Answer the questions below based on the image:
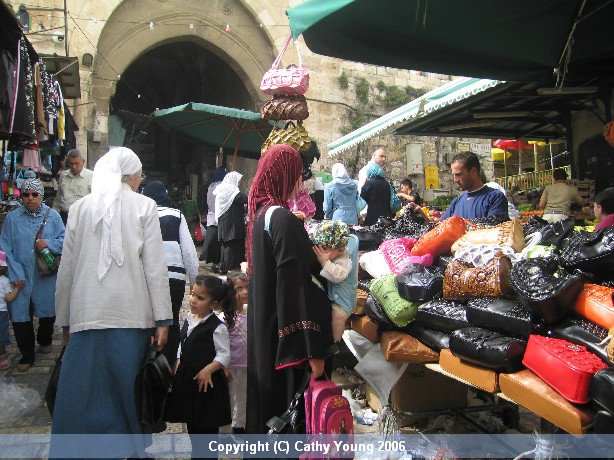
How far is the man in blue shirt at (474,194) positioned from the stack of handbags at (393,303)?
46.7 inches

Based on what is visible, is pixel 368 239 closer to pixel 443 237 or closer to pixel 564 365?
pixel 443 237

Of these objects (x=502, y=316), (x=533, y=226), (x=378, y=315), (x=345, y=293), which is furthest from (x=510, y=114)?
(x=345, y=293)

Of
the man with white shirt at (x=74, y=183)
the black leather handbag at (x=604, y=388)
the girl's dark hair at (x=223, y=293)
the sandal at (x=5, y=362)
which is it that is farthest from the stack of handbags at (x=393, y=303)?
the man with white shirt at (x=74, y=183)

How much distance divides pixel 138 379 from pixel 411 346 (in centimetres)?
154

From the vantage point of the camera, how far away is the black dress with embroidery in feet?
7.29

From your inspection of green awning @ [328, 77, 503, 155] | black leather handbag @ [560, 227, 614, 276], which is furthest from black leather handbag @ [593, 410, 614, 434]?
green awning @ [328, 77, 503, 155]

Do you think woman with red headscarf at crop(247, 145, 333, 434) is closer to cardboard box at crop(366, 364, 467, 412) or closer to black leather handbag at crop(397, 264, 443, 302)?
black leather handbag at crop(397, 264, 443, 302)

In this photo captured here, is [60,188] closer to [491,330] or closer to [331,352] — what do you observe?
[331,352]

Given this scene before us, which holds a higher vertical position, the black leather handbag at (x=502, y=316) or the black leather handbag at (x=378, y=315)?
the black leather handbag at (x=502, y=316)

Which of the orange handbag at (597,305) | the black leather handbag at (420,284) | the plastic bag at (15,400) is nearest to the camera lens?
the orange handbag at (597,305)

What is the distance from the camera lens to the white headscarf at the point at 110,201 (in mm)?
2531

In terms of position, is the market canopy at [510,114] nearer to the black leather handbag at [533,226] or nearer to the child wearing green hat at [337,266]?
the black leather handbag at [533,226]

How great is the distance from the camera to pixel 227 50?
12.5 meters

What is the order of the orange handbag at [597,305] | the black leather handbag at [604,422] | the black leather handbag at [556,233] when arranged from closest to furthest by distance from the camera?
the black leather handbag at [604,422] → the orange handbag at [597,305] → the black leather handbag at [556,233]
